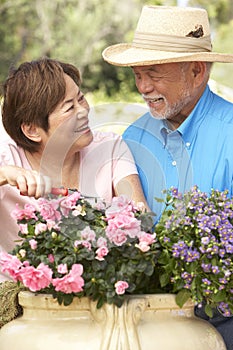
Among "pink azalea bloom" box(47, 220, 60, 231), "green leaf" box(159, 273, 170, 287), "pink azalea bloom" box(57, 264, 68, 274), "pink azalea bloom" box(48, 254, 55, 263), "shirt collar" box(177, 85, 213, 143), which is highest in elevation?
"pink azalea bloom" box(47, 220, 60, 231)

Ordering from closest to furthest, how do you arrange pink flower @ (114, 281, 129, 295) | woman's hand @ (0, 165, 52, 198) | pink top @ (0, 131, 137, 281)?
1. pink flower @ (114, 281, 129, 295)
2. woman's hand @ (0, 165, 52, 198)
3. pink top @ (0, 131, 137, 281)

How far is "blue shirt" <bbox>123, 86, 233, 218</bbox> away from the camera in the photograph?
352 centimetres

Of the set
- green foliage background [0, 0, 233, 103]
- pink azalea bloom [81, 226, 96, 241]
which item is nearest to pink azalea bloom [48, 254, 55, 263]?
pink azalea bloom [81, 226, 96, 241]

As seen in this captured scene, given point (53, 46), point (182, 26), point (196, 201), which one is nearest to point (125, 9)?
point (53, 46)

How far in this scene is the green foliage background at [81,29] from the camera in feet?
43.2

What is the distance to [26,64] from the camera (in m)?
3.54

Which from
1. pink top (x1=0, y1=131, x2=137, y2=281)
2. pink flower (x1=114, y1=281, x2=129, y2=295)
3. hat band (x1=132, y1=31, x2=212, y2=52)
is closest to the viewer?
pink flower (x1=114, y1=281, x2=129, y2=295)

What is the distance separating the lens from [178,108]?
3.67 meters

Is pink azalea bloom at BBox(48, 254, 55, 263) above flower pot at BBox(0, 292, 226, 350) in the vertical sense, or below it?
above

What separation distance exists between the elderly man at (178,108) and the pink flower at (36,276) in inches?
38.6

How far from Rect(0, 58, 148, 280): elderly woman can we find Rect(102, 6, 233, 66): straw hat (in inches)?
12.6

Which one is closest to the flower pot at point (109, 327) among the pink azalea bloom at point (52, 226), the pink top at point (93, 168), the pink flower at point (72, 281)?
the pink flower at point (72, 281)

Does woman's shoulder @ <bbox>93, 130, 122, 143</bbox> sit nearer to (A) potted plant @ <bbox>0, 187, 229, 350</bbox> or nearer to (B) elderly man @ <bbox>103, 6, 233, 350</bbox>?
(B) elderly man @ <bbox>103, 6, 233, 350</bbox>

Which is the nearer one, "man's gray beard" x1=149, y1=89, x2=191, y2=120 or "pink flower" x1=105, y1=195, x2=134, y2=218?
"pink flower" x1=105, y1=195, x2=134, y2=218
